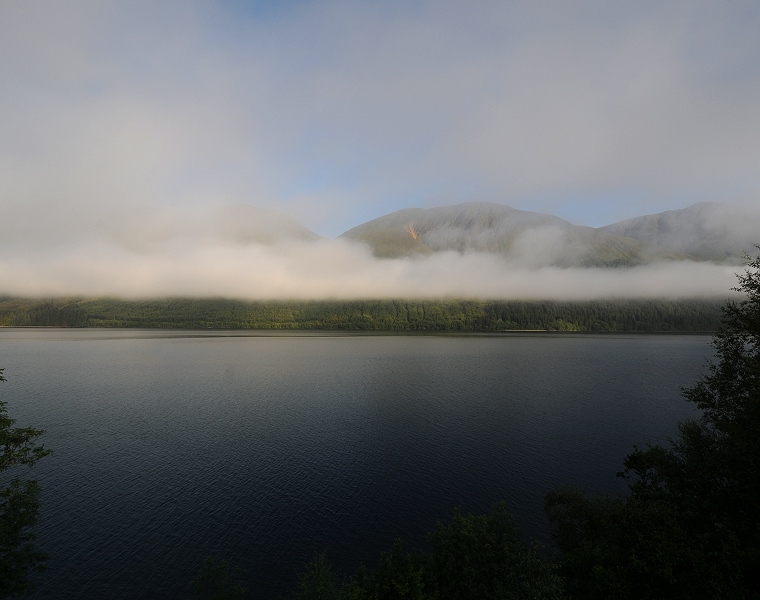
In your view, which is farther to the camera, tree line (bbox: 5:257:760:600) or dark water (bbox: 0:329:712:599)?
dark water (bbox: 0:329:712:599)

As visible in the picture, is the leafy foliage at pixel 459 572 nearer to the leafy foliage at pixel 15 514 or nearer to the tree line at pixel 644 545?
the tree line at pixel 644 545

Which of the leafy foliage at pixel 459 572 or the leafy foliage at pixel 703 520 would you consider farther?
the leafy foliage at pixel 459 572

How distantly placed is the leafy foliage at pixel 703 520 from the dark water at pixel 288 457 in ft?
62.0

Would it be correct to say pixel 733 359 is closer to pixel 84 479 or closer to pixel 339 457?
pixel 339 457

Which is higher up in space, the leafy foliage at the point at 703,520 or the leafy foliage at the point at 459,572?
the leafy foliage at the point at 703,520

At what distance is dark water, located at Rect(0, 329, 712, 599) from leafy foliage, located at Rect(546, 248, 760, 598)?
18.9 meters

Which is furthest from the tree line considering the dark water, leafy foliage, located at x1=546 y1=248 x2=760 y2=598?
the dark water

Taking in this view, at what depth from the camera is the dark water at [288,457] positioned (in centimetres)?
Result: 3838

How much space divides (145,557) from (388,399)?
6509 cm

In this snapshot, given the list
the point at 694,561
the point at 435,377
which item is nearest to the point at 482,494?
the point at 694,561

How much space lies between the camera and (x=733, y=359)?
2709 centimetres

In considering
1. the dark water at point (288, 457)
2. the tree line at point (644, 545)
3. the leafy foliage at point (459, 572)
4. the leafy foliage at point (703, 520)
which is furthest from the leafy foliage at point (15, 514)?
the leafy foliage at point (703, 520)

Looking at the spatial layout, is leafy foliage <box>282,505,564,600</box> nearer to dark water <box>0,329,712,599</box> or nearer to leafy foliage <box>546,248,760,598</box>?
leafy foliage <box>546,248,760,598</box>

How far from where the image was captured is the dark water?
38.4m
